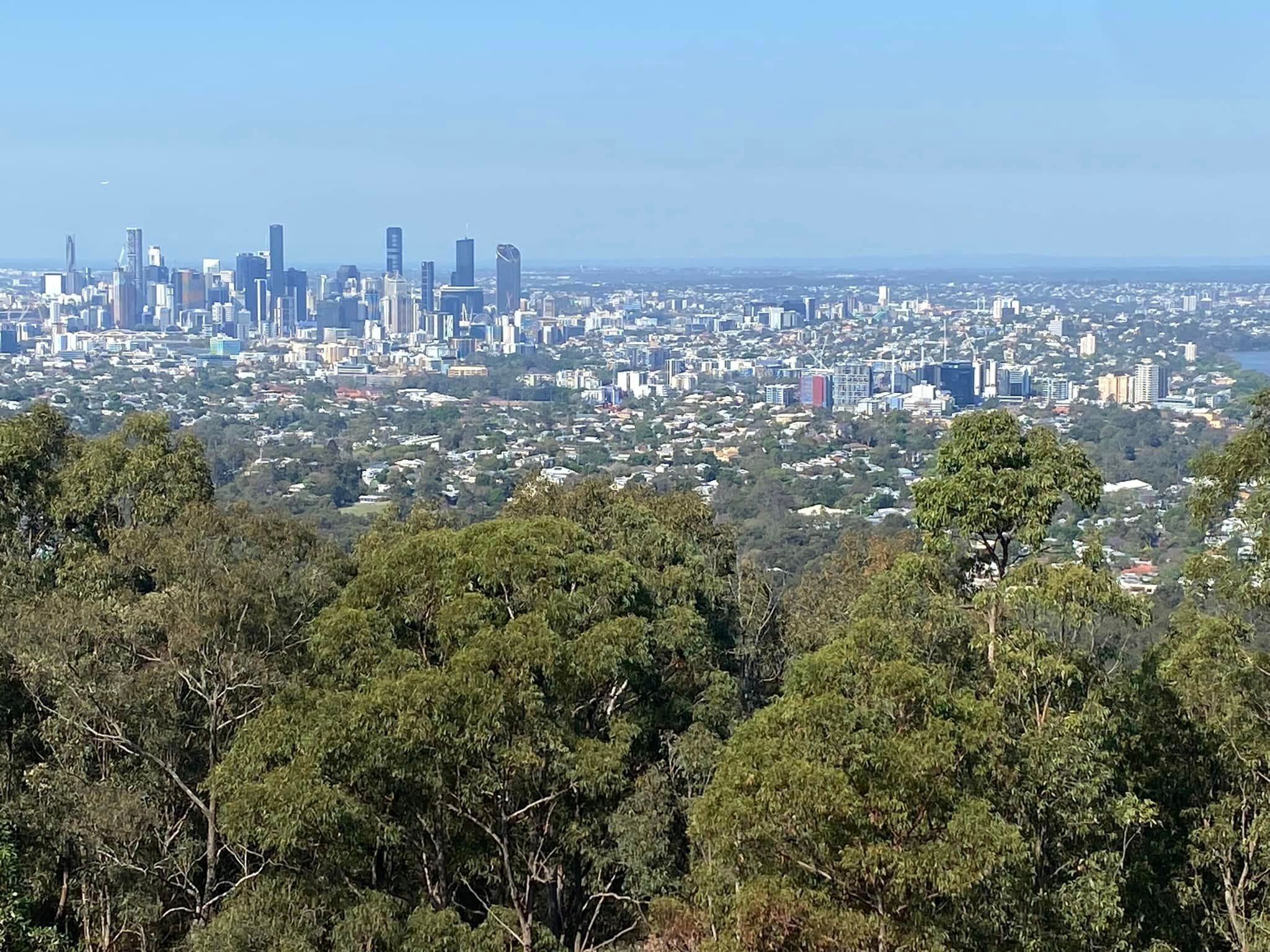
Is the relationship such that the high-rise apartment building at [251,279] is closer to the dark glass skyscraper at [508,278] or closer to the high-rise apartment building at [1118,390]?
the dark glass skyscraper at [508,278]

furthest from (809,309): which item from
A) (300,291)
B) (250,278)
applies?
(250,278)

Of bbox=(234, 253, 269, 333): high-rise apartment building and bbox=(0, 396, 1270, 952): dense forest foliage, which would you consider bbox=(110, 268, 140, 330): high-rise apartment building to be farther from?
bbox=(0, 396, 1270, 952): dense forest foliage

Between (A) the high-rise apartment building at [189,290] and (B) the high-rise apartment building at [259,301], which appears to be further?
(A) the high-rise apartment building at [189,290]

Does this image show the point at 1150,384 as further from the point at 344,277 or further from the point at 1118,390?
the point at 344,277

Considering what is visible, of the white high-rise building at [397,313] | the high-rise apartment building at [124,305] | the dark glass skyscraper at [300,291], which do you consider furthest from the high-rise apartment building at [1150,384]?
the high-rise apartment building at [124,305]

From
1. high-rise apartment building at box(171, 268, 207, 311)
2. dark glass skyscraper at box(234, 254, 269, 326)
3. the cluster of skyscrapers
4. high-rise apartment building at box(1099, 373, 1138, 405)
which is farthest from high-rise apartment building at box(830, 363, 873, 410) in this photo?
high-rise apartment building at box(171, 268, 207, 311)

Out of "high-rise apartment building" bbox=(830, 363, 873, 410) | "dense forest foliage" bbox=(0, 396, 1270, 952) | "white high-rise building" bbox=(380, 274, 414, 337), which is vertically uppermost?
"dense forest foliage" bbox=(0, 396, 1270, 952)

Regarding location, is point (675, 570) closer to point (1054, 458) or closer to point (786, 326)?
point (1054, 458)

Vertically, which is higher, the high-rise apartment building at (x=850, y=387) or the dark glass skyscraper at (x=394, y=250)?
the dark glass skyscraper at (x=394, y=250)
